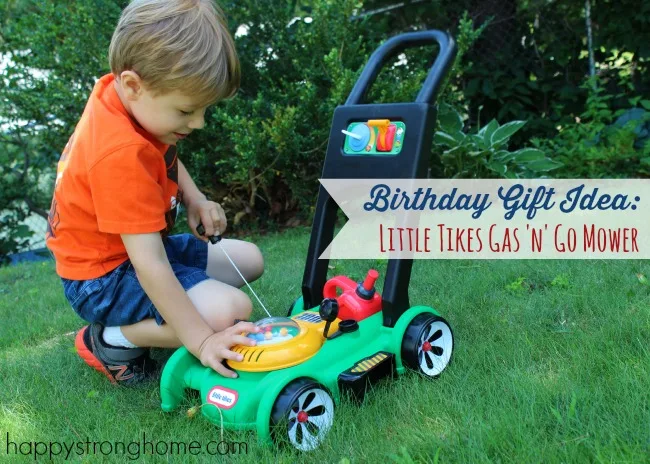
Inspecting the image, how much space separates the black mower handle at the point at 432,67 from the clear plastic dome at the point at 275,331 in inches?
25.3

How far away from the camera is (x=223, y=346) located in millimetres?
1468

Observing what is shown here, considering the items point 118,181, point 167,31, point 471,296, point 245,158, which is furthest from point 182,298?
point 245,158

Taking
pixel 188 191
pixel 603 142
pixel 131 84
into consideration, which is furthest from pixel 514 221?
pixel 131 84

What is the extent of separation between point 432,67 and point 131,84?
75cm

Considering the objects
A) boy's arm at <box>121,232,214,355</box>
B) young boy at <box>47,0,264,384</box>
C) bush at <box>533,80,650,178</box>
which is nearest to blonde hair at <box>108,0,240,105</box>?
young boy at <box>47,0,264,384</box>

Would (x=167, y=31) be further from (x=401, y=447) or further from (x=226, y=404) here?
(x=401, y=447)

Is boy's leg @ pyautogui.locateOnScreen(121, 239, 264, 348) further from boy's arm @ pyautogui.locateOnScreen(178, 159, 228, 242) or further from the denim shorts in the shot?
boy's arm @ pyautogui.locateOnScreen(178, 159, 228, 242)

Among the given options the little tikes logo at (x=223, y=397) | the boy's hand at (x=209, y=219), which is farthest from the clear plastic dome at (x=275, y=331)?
the boy's hand at (x=209, y=219)

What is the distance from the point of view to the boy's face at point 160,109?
149cm

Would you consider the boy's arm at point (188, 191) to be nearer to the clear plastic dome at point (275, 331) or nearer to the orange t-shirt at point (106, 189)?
the orange t-shirt at point (106, 189)

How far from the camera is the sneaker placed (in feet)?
5.86

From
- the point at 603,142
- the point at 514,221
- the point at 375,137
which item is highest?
the point at 375,137

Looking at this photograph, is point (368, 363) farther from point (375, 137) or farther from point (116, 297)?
point (116, 297)

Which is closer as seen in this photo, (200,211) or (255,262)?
(200,211)
